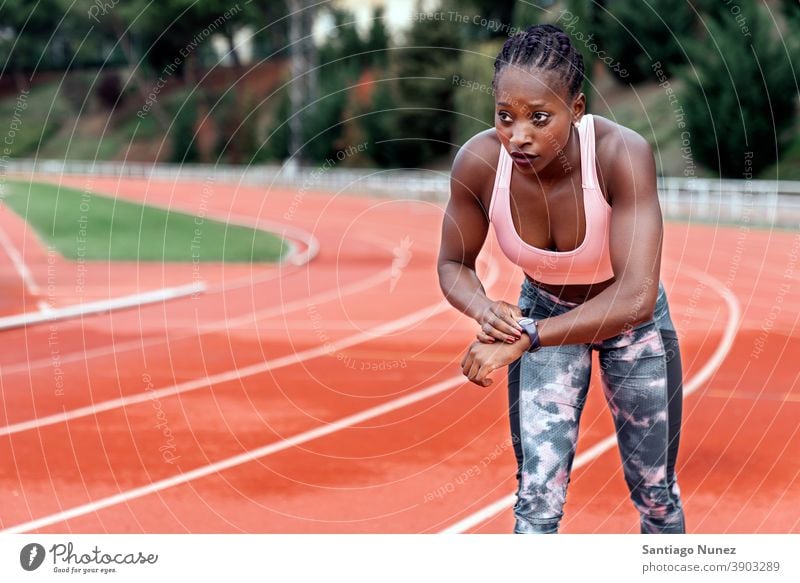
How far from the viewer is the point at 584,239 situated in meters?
3.43

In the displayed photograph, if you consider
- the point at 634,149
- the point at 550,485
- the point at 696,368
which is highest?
the point at 634,149

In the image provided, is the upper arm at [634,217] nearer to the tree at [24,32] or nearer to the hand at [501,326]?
the hand at [501,326]

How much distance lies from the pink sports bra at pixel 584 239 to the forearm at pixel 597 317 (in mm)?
154

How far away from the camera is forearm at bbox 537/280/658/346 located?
3.33 metres

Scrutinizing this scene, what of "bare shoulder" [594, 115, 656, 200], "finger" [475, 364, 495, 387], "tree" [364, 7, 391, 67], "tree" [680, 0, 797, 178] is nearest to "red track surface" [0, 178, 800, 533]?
"finger" [475, 364, 495, 387]

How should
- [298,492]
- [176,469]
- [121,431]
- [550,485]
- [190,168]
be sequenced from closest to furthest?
[550,485]
[298,492]
[176,469]
[121,431]
[190,168]

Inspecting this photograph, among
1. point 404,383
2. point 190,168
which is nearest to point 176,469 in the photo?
point 404,383

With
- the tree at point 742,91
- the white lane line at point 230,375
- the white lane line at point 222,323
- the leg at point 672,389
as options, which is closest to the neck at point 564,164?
the leg at point 672,389

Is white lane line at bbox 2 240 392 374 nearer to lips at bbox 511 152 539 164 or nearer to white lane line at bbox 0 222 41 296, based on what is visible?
white lane line at bbox 0 222 41 296

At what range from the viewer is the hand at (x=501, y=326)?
3.33 m

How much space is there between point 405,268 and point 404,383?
8.52 metres

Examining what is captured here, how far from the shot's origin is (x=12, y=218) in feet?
88.0
